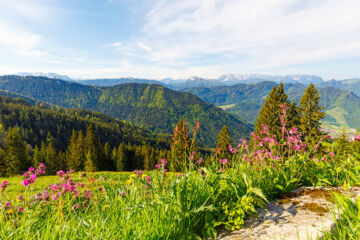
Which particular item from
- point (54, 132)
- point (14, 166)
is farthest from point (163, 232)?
point (54, 132)

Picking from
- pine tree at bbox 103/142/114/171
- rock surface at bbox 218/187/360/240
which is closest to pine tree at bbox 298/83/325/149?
rock surface at bbox 218/187/360/240

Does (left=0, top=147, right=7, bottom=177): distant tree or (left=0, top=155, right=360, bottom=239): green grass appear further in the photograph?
(left=0, top=147, right=7, bottom=177): distant tree

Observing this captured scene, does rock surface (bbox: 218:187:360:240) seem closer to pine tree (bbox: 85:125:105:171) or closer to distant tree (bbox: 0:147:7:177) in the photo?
pine tree (bbox: 85:125:105:171)

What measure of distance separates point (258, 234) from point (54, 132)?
748 feet

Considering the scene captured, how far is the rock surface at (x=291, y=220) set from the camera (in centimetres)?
227

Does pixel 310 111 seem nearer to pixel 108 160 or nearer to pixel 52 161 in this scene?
pixel 108 160

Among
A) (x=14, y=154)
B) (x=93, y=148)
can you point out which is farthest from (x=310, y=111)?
(x=14, y=154)

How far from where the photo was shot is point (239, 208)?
268 centimetres

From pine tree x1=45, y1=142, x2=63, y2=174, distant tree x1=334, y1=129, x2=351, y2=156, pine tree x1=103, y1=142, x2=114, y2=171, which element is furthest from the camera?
pine tree x1=103, y1=142, x2=114, y2=171

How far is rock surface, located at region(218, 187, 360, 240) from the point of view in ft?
7.45

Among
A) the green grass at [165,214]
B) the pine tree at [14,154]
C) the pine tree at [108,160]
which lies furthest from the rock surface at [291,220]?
the pine tree at [108,160]

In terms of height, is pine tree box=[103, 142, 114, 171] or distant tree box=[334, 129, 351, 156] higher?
distant tree box=[334, 129, 351, 156]

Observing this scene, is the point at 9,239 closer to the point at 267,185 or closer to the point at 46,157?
the point at 267,185

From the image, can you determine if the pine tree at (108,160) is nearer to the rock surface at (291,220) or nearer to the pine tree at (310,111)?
the pine tree at (310,111)
